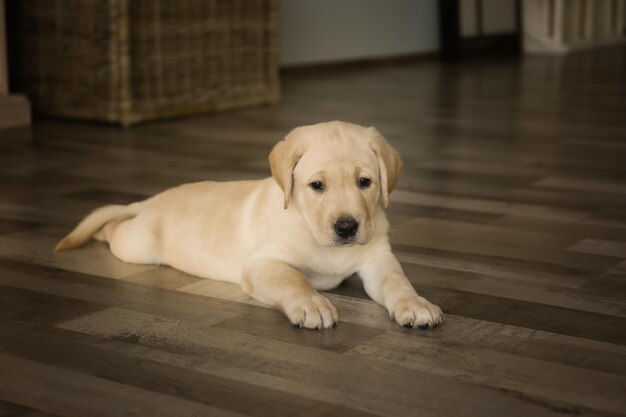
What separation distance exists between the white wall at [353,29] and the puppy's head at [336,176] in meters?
4.88

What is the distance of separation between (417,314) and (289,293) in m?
0.24

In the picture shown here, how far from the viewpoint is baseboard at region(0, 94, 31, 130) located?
453 centimetres

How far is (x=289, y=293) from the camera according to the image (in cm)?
194

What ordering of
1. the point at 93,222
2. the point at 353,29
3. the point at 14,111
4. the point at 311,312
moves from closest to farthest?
the point at 311,312 → the point at 93,222 → the point at 14,111 → the point at 353,29

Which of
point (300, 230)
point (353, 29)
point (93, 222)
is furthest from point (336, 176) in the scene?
point (353, 29)

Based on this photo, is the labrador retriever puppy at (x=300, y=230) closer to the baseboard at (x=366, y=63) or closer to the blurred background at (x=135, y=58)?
the blurred background at (x=135, y=58)

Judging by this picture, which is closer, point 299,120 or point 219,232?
point 219,232

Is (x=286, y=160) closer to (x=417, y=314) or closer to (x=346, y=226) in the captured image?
(x=346, y=226)

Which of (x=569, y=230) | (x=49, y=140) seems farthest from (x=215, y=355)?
(x=49, y=140)

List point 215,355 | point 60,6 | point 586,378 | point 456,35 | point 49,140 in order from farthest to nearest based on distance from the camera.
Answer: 1. point 456,35
2. point 60,6
3. point 49,140
4. point 215,355
5. point 586,378

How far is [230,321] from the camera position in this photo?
6.43ft

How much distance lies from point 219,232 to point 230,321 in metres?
0.30

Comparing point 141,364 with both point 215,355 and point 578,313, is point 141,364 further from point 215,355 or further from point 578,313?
point 578,313

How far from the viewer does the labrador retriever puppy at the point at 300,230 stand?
195 cm
